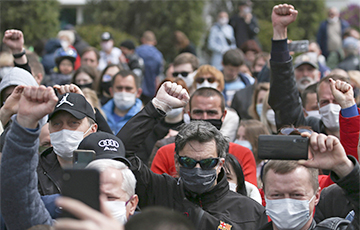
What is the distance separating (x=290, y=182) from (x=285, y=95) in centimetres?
160

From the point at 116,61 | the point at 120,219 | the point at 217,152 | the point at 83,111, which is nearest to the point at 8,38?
the point at 83,111

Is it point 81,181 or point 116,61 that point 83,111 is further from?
point 116,61

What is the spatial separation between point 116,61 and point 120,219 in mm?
9336

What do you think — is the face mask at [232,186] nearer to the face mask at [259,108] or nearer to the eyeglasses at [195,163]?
the eyeglasses at [195,163]

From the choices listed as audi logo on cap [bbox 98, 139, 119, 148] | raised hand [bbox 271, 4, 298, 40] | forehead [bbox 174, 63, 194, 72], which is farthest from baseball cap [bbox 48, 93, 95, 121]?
forehead [bbox 174, 63, 194, 72]

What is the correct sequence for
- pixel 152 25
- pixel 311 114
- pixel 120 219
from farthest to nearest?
1. pixel 152 25
2. pixel 311 114
3. pixel 120 219

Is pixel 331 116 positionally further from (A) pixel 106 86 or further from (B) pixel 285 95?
(A) pixel 106 86

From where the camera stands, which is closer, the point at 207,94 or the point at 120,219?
the point at 120,219

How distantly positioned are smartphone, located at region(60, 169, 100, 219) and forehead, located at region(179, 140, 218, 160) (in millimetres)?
1849

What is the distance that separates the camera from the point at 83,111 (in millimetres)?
4207

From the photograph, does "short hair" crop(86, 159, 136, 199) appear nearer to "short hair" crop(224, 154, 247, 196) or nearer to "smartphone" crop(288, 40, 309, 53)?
"short hair" crop(224, 154, 247, 196)

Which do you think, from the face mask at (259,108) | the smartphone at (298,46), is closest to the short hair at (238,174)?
the smartphone at (298,46)

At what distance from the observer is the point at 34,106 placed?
2.79 metres

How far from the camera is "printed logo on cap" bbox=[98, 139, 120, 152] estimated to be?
3.65 m
